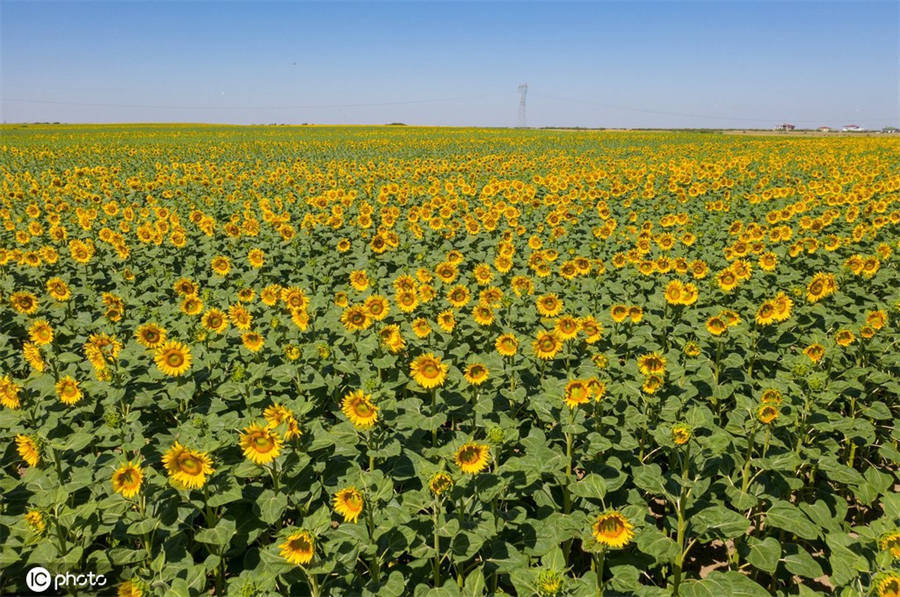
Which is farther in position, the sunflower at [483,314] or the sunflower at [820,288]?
the sunflower at [820,288]

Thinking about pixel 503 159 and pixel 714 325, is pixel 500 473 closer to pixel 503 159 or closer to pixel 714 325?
pixel 714 325

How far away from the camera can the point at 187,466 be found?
2.89 m

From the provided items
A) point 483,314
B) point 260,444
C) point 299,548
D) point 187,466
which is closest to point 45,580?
point 187,466

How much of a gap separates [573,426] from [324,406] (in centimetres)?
259

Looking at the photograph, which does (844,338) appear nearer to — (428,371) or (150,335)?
(428,371)

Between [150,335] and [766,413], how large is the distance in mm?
5285

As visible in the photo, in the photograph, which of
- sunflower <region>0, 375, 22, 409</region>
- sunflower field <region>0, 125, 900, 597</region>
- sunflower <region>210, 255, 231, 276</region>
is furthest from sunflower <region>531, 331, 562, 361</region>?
sunflower <region>210, 255, 231, 276</region>

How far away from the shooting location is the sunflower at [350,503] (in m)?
2.70

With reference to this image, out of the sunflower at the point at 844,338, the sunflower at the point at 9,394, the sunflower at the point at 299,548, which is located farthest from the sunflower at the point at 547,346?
the sunflower at the point at 9,394

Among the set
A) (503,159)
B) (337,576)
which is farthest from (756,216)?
(503,159)

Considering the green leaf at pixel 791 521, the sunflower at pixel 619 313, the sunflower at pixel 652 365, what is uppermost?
the sunflower at pixel 619 313

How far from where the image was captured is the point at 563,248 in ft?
30.0

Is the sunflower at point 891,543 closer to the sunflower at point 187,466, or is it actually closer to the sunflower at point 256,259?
the sunflower at point 187,466

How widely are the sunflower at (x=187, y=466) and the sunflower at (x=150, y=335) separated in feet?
7.22
